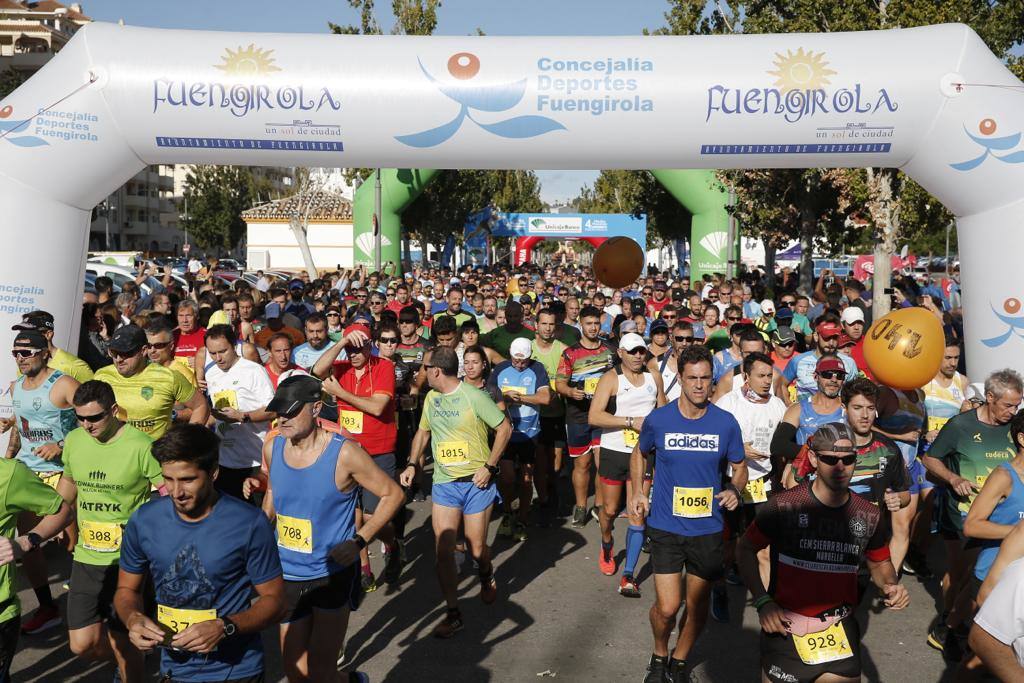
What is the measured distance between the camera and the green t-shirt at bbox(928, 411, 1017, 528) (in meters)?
5.39

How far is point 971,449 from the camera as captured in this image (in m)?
5.45

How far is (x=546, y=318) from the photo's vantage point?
880cm

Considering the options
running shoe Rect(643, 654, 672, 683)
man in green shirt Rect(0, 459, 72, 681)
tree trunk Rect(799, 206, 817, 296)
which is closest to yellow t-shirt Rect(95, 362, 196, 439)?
man in green shirt Rect(0, 459, 72, 681)

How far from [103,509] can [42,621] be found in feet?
6.24

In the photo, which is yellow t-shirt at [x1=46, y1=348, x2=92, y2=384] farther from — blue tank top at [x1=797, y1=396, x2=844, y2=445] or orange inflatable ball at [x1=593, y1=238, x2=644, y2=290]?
orange inflatable ball at [x1=593, y1=238, x2=644, y2=290]

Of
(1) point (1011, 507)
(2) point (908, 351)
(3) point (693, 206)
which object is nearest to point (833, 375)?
(2) point (908, 351)

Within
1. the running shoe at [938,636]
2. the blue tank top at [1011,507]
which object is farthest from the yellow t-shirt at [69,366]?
the running shoe at [938,636]

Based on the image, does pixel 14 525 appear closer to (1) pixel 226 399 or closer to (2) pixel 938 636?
(1) pixel 226 399

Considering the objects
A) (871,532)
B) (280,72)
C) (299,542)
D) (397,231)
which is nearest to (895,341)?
(871,532)

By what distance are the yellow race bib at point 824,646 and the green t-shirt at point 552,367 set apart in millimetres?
4907

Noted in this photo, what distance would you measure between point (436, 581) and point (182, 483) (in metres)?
4.07

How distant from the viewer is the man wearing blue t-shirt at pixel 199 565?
324cm

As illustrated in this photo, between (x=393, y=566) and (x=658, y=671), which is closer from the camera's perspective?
(x=658, y=671)

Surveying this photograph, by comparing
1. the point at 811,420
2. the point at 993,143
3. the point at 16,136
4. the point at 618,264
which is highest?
the point at 993,143
